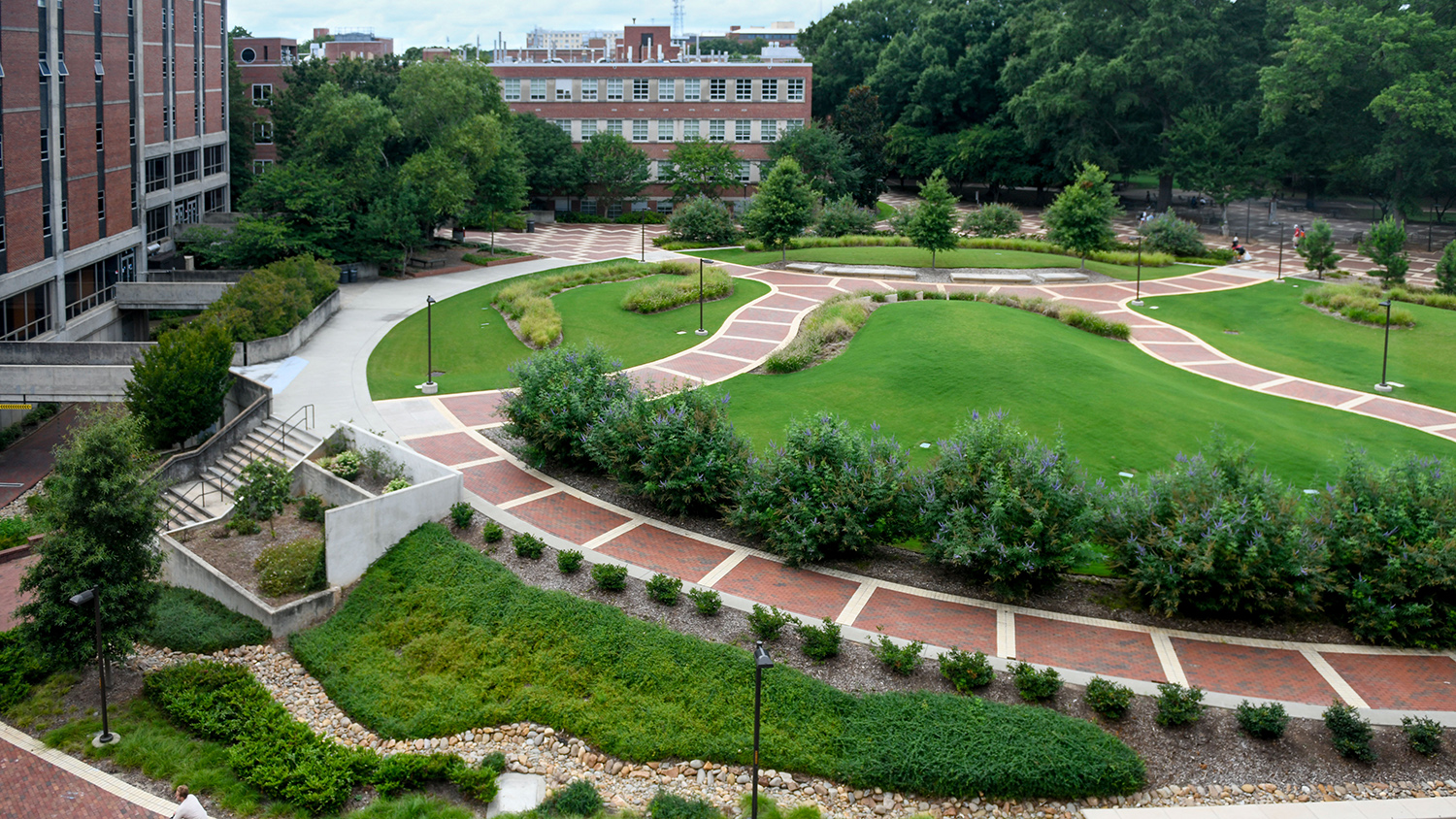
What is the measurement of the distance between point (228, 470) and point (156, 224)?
1269 inches

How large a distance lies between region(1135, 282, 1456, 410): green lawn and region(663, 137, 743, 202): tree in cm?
3819

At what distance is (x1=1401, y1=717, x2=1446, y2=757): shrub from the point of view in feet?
54.9

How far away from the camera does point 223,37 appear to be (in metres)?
64.8

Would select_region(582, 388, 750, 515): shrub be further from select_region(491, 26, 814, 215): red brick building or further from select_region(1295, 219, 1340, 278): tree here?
select_region(491, 26, 814, 215): red brick building

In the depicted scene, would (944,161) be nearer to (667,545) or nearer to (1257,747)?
(667,545)

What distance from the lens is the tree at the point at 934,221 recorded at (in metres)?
55.9

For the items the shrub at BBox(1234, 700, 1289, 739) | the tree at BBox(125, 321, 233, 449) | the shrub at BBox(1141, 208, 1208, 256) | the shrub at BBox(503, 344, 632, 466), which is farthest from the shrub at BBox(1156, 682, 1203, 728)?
the shrub at BBox(1141, 208, 1208, 256)

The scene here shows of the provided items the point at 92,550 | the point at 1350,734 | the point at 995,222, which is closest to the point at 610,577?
the point at 92,550

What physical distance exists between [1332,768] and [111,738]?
19.8 metres

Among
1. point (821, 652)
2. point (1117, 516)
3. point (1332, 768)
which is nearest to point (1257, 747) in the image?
point (1332, 768)

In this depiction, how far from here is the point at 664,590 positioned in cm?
2122

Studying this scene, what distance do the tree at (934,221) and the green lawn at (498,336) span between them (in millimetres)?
9142

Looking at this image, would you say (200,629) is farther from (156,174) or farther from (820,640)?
(156,174)

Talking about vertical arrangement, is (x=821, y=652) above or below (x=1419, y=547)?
below
